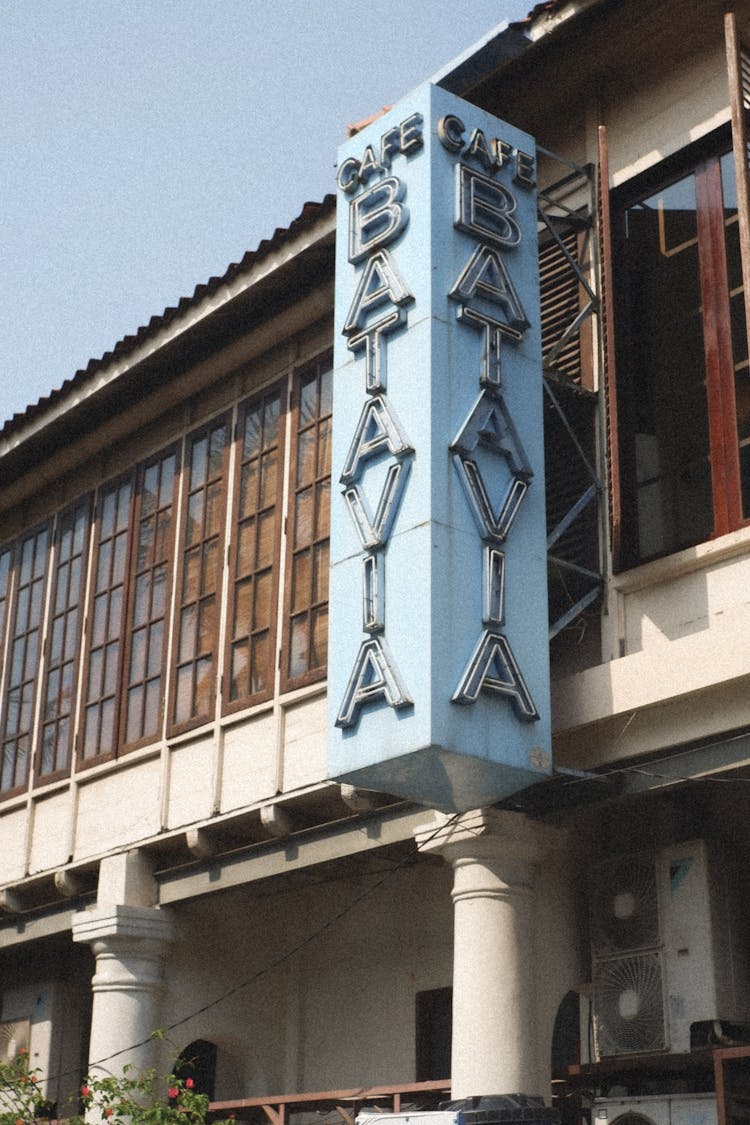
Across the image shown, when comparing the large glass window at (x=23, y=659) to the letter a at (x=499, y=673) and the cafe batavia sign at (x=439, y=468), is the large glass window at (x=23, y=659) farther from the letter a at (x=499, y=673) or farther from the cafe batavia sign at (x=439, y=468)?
the letter a at (x=499, y=673)

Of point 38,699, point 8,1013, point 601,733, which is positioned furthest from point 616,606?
point 8,1013

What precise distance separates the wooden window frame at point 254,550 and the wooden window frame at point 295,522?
0.40 feet

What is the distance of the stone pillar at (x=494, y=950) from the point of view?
→ 1124cm

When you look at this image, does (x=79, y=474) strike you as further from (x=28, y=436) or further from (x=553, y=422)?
(x=553, y=422)

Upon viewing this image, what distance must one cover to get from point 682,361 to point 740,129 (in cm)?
179

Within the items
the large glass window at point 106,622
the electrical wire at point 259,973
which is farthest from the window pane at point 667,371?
the large glass window at point 106,622

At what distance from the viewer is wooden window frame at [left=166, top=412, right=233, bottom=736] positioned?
14992mm

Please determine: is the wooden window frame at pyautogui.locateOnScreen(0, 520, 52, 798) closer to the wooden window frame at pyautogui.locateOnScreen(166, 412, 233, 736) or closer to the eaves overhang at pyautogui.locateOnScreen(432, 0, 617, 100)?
the wooden window frame at pyautogui.locateOnScreen(166, 412, 233, 736)

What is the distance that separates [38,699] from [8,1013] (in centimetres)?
366

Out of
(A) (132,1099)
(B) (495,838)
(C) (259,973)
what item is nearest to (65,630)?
(C) (259,973)

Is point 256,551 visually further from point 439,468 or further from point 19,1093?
point 19,1093

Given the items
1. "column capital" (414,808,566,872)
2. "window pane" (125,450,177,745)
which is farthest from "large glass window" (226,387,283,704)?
"column capital" (414,808,566,872)

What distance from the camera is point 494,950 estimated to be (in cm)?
1150

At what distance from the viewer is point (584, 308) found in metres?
12.8
